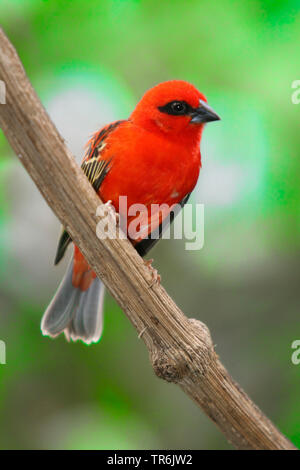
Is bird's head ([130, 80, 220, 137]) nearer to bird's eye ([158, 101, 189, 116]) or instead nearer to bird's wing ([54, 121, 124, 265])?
bird's eye ([158, 101, 189, 116])

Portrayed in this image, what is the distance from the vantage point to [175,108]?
336cm

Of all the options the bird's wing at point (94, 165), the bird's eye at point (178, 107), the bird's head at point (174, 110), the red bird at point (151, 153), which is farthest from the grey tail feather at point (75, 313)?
the bird's eye at point (178, 107)

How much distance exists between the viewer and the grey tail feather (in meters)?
3.62

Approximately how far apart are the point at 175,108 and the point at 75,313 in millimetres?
1465

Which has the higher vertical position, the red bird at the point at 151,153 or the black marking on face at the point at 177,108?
the black marking on face at the point at 177,108

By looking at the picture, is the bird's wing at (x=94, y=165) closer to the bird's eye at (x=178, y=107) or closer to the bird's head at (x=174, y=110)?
the bird's head at (x=174, y=110)

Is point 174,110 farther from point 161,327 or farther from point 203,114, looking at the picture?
point 161,327

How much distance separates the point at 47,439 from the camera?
356cm

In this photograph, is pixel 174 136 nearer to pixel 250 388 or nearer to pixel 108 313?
pixel 108 313

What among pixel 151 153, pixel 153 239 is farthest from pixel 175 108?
pixel 153 239

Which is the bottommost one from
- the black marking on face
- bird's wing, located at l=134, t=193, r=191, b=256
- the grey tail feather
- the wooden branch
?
the wooden branch

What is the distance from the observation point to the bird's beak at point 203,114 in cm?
326

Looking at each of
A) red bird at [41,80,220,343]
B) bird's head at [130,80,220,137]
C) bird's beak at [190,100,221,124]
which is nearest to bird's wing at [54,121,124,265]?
red bird at [41,80,220,343]
